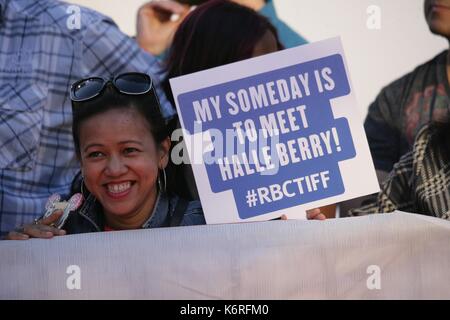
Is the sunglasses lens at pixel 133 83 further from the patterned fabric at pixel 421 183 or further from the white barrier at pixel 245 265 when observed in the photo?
the patterned fabric at pixel 421 183

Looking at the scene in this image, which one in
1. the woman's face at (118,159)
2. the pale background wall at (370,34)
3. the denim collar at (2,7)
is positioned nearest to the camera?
the woman's face at (118,159)

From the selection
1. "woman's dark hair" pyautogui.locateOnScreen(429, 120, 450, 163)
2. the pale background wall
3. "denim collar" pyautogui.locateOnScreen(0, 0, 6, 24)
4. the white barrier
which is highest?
"denim collar" pyautogui.locateOnScreen(0, 0, 6, 24)

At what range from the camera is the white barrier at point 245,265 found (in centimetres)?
249

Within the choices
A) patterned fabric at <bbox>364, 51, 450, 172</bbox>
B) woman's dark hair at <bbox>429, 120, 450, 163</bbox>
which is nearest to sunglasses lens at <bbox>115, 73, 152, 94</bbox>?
patterned fabric at <bbox>364, 51, 450, 172</bbox>

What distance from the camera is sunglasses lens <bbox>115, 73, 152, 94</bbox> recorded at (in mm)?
2635

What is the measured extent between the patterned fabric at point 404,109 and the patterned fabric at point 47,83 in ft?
2.68

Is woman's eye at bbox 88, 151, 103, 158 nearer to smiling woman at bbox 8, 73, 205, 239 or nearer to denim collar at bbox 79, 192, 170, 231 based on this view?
smiling woman at bbox 8, 73, 205, 239

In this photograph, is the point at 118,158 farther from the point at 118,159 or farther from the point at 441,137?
the point at 441,137

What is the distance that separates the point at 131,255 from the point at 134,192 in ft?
0.77

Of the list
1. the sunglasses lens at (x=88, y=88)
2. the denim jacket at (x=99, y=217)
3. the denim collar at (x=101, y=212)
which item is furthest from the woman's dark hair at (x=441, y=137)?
the sunglasses lens at (x=88, y=88)

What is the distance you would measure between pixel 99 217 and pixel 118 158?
0.24 m

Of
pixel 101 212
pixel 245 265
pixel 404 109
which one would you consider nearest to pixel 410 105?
pixel 404 109

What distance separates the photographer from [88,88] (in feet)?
8.65

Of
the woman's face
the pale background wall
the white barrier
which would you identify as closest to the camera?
the white barrier
